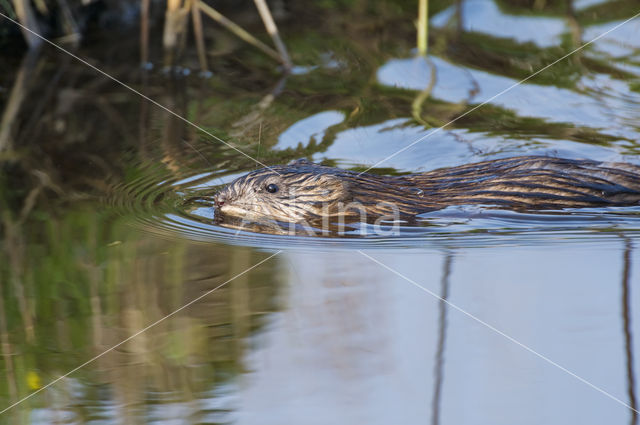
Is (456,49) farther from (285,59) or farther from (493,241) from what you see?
(493,241)

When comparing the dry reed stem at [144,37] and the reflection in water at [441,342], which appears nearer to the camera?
the reflection in water at [441,342]

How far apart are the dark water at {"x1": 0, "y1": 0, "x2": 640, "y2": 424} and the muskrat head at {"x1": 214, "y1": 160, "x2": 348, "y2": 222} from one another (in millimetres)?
196

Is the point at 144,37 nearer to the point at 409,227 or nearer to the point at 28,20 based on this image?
the point at 28,20

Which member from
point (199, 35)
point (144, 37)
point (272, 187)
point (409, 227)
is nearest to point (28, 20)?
point (144, 37)

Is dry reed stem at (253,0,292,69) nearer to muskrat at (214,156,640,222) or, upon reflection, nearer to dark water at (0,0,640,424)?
dark water at (0,0,640,424)

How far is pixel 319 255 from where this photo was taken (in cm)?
419

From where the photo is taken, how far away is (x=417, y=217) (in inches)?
185

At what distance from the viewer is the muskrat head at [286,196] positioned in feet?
15.4

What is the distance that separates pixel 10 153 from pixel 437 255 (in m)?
3.11

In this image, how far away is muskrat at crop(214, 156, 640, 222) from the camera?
4.71 metres

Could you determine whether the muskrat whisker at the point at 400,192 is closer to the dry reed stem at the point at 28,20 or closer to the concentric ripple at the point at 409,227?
the concentric ripple at the point at 409,227

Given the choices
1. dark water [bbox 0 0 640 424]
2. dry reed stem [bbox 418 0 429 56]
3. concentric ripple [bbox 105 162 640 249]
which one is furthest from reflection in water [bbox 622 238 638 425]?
dry reed stem [bbox 418 0 429 56]

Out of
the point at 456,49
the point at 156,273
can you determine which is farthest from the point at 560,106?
the point at 156,273

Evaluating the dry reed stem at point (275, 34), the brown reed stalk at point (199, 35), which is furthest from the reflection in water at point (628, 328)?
the brown reed stalk at point (199, 35)
